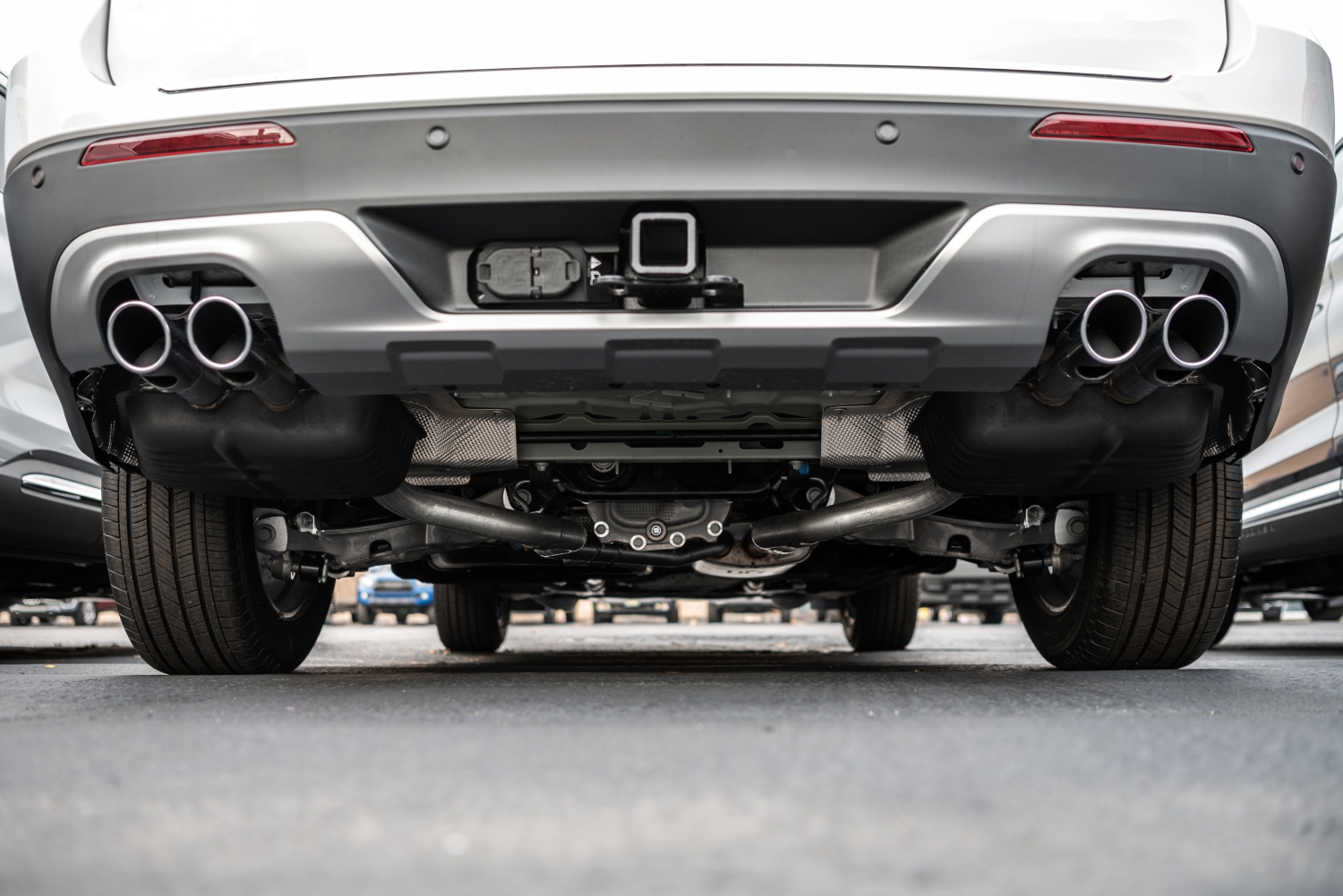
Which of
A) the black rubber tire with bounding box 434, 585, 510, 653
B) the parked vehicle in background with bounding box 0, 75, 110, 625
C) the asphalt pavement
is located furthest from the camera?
the black rubber tire with bounding box 434, 585, 510, 653

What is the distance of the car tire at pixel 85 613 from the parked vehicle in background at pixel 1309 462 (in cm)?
1540

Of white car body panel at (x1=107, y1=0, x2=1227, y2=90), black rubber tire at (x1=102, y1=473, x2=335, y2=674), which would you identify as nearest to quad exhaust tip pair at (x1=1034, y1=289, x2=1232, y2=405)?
white car body panel at (x1=107, y1=0, x2=1227, y2=90)

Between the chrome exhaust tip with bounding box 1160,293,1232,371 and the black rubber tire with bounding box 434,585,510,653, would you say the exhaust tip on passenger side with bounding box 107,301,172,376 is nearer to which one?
the chrome exhaust tip with bounding box 1160,293,1232,371

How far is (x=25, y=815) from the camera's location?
993mm

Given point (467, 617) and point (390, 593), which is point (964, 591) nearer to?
point (390, 593)

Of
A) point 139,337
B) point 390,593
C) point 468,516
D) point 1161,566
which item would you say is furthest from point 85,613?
point 1161,566

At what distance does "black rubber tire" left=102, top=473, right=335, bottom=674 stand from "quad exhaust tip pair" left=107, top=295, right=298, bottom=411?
22.2 inches

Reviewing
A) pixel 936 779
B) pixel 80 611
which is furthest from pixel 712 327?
pixel 80 611

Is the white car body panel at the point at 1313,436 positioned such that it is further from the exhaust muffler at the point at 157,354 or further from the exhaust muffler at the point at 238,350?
the exhaust muffler at the point at 157,354

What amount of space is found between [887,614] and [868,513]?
96.8 inches

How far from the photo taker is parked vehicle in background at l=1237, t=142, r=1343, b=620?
365cm

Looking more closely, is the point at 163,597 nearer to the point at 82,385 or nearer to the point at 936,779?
the point at 82,385

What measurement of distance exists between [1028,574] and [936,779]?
5.67 ft

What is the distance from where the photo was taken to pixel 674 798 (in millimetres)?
1028
